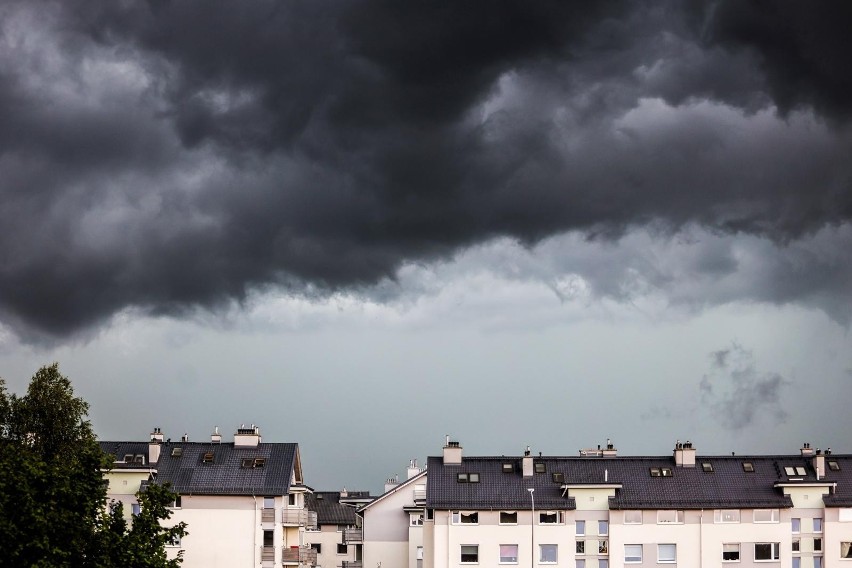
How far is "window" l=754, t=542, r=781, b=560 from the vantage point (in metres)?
109

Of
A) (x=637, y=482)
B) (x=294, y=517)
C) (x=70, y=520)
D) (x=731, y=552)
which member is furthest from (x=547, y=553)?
(x=70, y=520)

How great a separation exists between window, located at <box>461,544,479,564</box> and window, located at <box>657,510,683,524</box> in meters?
15.7

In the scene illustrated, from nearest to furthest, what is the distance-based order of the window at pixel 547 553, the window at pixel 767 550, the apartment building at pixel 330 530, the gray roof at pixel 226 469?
the window at pixel 547 553 → the gray roof at pixel 226 469 → the window at pixel 767 550 → the apartment building at pixel 330 530

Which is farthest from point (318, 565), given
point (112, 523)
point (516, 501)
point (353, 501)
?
point (112, 523)

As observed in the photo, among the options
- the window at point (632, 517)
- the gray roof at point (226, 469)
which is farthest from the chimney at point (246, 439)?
the window at point (632, 517)

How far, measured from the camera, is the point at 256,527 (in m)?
108

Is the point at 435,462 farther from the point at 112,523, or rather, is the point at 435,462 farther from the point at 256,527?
the point at 112,523

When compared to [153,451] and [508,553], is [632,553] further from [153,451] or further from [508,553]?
[153,451]

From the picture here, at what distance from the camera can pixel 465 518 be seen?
110 metres

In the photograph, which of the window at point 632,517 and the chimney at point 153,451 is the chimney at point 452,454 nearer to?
the window at point 632,517

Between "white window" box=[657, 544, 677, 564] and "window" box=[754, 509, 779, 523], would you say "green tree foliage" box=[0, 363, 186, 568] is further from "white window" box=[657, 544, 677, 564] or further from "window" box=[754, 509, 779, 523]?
"window" box=[754, 509, 779, 523]

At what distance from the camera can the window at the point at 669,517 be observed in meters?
109

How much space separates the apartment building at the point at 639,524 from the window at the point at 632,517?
0.28 ft

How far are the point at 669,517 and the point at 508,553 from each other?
13991 millimetres
